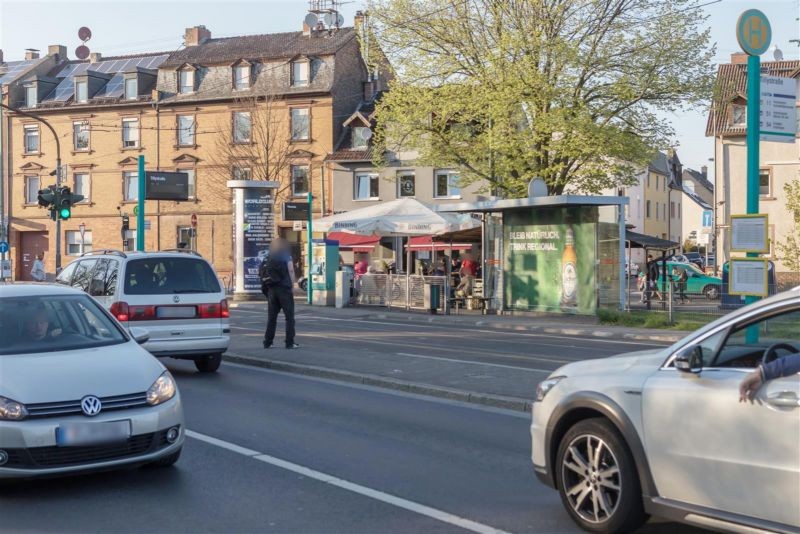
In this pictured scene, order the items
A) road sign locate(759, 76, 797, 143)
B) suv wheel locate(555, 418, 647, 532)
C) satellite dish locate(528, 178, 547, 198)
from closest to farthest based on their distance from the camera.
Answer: suv wheel locate(555, 418, 647, 532) < road sign locate(759, 76, 797, 143) < satellite dish locate(528, 178, 547, 198)

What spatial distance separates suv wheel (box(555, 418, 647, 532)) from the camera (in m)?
5.33

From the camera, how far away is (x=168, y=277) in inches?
519

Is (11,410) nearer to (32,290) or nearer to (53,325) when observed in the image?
(53,325)

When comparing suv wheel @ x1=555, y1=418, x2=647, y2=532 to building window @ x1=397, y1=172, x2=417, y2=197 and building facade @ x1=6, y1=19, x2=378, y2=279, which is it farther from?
building facade @ x1=6, y1=19, x2=378, y2=279

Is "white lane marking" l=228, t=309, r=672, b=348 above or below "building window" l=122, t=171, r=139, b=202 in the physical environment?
below

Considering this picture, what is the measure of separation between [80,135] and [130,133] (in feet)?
12.2

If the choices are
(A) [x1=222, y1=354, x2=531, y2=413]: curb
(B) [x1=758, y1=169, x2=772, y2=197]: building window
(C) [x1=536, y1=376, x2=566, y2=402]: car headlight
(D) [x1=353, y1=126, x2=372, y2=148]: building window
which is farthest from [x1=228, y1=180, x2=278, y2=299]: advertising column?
(C) [x1=536, y1=376, x2=566, y2=402]: car headlight

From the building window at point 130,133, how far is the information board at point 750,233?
151ft

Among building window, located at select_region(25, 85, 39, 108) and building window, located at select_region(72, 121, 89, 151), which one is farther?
building window, located at select_region(25, 85, 39, 108)

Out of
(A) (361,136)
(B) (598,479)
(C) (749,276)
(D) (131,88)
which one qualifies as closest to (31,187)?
(D) (131,88)

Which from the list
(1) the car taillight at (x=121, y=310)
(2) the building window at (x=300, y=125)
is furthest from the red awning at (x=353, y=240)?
(1) the car taillight at (x=121, y=310)

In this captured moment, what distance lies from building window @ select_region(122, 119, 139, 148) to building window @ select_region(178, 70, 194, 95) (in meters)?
3.59

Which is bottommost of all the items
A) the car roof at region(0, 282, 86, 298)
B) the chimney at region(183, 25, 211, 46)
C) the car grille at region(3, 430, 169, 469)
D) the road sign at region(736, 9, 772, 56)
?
the car grille at region(3, 430, 169, 469)

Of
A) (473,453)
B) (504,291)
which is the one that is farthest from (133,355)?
(504,291)
